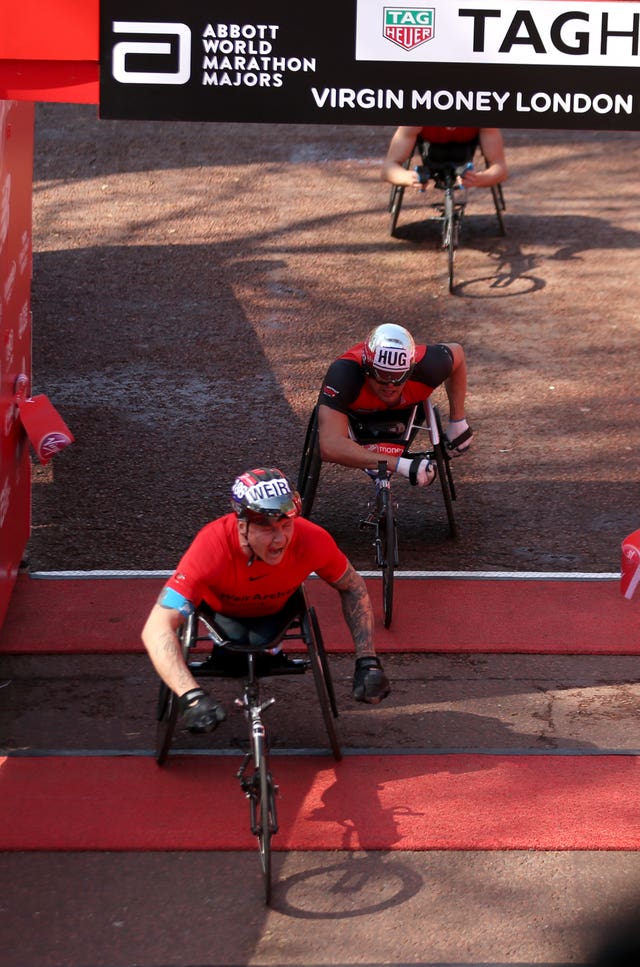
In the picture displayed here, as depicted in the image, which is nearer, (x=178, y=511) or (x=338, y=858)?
(x=338, y=858)

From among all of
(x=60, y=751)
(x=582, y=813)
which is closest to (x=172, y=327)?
(x=60, y=751)

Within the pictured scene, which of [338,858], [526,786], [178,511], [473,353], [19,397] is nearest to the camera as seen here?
[338,858]

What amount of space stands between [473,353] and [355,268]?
8.44ft

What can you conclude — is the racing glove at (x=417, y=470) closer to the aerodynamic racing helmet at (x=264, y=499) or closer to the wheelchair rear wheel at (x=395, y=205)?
the aerodynamic racing helmet at (x=264, y=499)

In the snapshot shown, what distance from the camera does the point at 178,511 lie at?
1010cm

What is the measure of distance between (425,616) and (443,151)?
22.9 feet

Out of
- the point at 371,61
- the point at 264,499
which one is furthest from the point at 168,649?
the point at 371,61

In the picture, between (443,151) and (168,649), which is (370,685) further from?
(443,151)

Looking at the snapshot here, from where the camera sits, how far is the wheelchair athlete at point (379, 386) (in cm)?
855

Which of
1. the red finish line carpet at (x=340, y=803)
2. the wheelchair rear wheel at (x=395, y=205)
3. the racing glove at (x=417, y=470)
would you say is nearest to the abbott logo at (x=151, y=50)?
the racing glove at (x=417, y=470)

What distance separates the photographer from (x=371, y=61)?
6348mm

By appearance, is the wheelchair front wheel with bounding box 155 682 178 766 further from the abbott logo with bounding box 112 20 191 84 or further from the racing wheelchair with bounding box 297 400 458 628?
the abbott logo with bounding box 112 20 191 84

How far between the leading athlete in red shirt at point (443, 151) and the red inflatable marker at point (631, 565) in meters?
7.06

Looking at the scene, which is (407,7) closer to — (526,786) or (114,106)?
(114,106)
